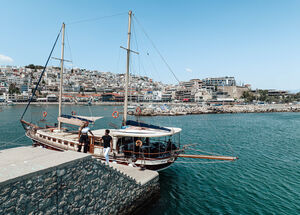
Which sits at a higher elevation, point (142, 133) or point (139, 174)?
point (142, 133)

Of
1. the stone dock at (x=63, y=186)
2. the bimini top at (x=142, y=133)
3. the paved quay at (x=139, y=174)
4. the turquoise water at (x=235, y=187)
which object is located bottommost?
the turquoise water at (x=235, y=187)

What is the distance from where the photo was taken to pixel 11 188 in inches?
179

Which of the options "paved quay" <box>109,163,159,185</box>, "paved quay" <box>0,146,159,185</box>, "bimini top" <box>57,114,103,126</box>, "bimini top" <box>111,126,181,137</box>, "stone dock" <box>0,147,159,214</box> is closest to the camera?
"stone dock" <box>0,147,159,214</box>

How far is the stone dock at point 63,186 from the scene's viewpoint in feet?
15.5

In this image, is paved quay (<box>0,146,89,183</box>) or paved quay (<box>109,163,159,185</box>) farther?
paved quay (<box>109,163,159,185</box>)

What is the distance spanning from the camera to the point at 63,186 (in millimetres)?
5680

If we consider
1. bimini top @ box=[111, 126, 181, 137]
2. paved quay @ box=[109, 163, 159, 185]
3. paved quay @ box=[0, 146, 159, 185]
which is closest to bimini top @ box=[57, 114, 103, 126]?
bimini top @ box=[111, 126, 181, 137]

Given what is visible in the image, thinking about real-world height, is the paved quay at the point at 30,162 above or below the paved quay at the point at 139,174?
above

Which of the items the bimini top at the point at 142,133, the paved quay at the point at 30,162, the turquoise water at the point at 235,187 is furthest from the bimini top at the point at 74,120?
the turquoise water at the point at 235,187

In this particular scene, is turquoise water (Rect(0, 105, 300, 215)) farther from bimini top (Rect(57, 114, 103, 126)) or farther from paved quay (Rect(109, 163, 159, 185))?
bimini top (Rect(57, 114, 103, 126))

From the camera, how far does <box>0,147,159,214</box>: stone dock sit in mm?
4719

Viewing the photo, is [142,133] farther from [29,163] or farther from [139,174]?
[29,163]

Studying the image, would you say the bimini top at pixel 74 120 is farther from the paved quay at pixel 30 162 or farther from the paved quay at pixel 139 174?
the paved quay at pixel 139 174

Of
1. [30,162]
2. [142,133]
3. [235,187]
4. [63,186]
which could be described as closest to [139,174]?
[142,133]
